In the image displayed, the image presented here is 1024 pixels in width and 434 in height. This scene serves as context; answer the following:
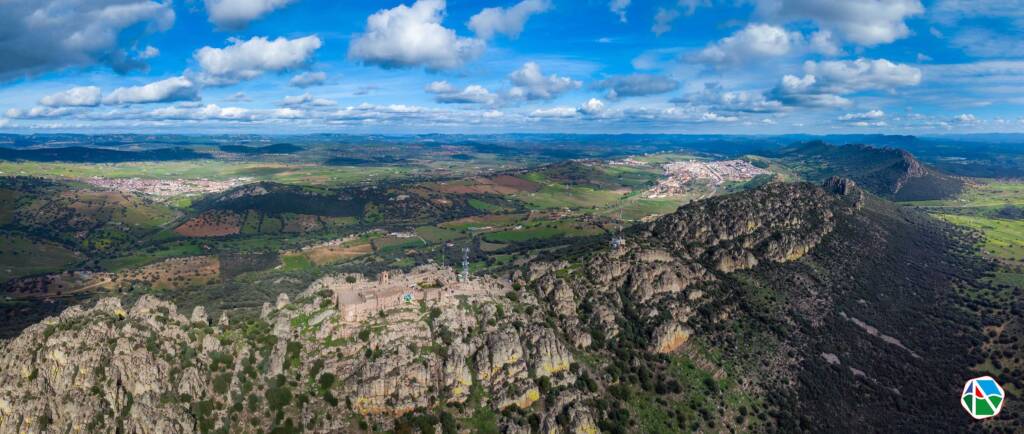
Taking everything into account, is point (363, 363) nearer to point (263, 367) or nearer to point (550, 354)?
point (263, 367)

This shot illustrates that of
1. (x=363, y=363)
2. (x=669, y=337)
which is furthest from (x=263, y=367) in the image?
(x=669, y=337)

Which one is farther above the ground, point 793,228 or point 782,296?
point 793,228

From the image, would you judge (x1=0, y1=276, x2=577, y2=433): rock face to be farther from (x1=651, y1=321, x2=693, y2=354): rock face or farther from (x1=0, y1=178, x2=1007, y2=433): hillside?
(x1=651, y1=321, x2=693, y2=354): rock face

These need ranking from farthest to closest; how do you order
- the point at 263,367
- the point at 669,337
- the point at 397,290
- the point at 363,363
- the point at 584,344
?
the point at 669,337 → the point at 584,344 → the point at 397,290 → the point at 363,363 → the point at 263,367

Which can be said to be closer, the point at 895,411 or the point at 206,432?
the point at 206,432

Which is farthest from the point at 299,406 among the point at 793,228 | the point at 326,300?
the point at 793,228

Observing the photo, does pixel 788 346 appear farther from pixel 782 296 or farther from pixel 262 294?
pixel 262 294
